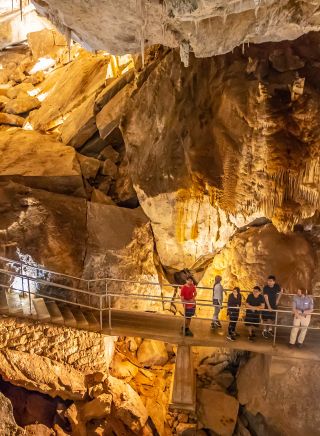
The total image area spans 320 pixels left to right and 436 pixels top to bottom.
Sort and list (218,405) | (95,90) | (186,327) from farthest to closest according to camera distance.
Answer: (95,90)
(218,405)
(186,327)

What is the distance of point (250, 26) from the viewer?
6793 millimetres

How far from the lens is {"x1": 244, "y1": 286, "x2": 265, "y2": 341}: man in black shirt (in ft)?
23.4

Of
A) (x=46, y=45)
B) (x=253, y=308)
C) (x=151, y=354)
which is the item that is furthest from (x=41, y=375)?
(x=46, y=45)

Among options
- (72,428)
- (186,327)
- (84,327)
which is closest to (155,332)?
(186,327)

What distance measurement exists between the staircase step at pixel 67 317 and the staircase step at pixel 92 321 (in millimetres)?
324

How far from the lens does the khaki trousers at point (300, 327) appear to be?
22.6 feet

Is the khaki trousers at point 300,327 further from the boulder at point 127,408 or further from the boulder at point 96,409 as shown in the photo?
the boulder at point 96,409

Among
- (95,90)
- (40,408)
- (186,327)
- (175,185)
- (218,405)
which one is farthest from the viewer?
(95,90)

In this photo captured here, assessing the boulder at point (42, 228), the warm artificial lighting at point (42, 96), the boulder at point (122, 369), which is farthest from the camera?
the warm artificial lighting at point (42, 96)

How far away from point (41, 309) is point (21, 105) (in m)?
9.79

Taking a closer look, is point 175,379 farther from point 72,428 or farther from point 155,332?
point 72,428

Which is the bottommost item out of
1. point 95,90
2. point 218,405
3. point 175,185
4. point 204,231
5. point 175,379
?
point 218,405

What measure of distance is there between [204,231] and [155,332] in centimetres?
286

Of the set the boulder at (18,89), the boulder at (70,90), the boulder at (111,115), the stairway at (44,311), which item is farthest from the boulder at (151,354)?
the boulder at (18,89)
